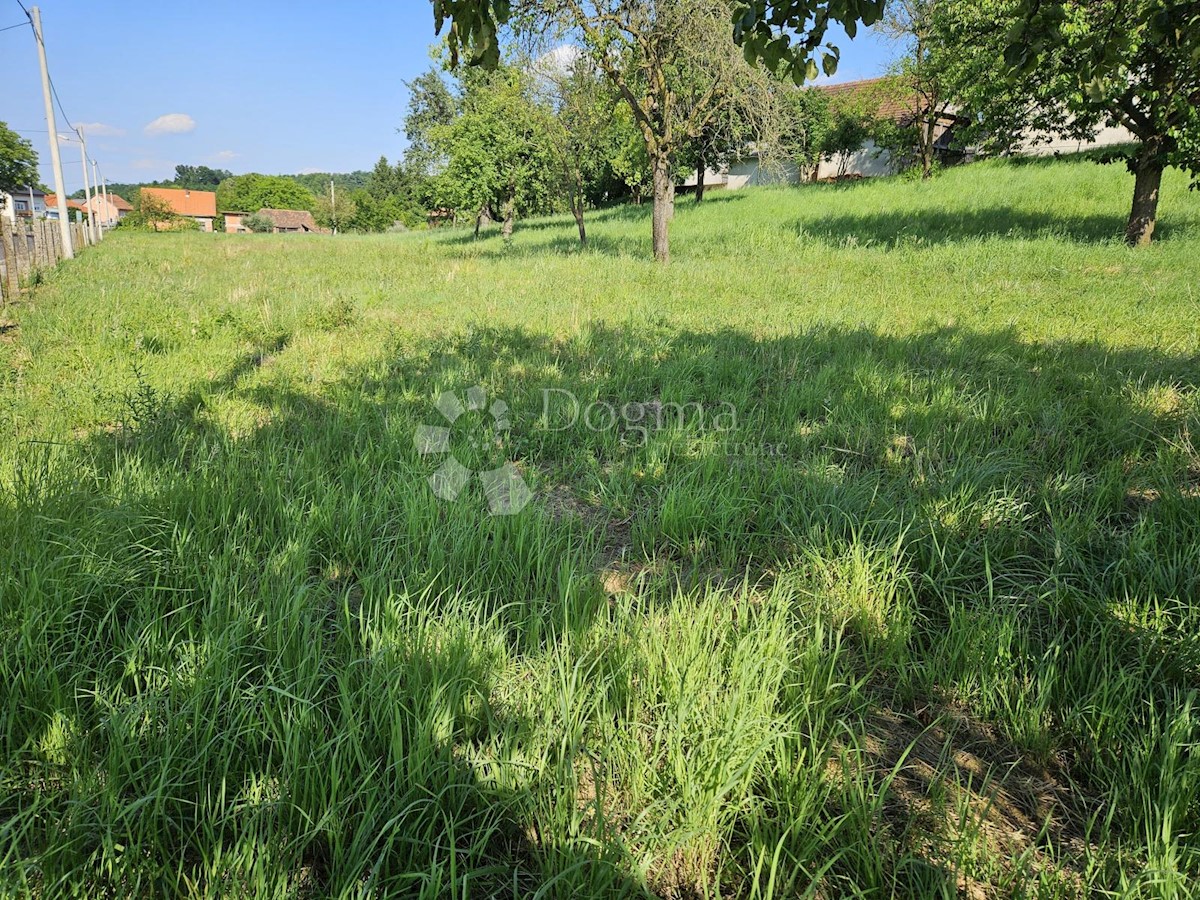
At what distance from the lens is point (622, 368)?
5215mm

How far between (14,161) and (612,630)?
316ft

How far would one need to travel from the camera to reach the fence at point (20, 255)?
8469 mm

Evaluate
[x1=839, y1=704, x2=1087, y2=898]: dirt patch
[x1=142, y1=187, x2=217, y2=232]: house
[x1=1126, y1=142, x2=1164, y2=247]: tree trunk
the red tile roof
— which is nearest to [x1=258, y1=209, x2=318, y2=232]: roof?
[x1=142, y1=187, x2=217, y2=232]: house

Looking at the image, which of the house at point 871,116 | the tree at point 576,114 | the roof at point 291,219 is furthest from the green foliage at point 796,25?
the roof at point 291,219

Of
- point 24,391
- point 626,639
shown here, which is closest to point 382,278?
point 24,391

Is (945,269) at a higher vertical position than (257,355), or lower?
higher

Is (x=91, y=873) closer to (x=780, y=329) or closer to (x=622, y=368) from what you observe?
(x=622, y=368)

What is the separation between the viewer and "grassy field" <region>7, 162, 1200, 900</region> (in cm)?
135

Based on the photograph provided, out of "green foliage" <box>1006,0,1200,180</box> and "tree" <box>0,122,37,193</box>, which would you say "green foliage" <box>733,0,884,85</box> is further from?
"tree" <box>0,122,37,193</box>

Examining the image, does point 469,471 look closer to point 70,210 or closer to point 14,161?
point 70,210

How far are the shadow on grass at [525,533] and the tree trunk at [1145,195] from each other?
7.36m

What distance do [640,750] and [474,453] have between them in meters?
2.33

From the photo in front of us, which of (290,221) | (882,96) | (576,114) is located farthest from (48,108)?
(290,221)

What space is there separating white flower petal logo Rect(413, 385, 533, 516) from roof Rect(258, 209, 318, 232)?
365 ft
